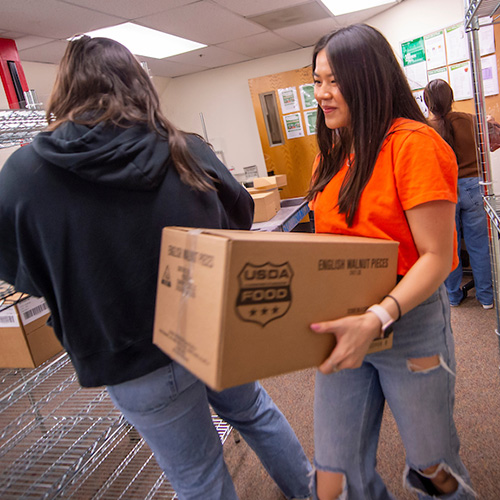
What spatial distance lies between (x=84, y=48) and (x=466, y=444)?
1912mm

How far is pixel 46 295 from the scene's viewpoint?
951 mm

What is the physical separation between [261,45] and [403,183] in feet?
15.4

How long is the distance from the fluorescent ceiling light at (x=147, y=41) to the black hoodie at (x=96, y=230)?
116 inches

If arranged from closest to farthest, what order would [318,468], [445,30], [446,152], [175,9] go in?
1. [446,152]
2. [318,468]
3. [175,9]
4. [445,30]

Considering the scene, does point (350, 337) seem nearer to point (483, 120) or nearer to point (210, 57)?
point (483, 120)

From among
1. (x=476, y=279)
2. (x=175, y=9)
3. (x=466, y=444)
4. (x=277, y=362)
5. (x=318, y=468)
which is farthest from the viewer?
(x=175, y=9)

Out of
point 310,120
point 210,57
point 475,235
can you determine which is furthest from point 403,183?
point 210,57

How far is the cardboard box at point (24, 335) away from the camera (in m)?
1.68

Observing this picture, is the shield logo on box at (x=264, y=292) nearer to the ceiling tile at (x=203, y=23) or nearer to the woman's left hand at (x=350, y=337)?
the woman's left hand at (x=350, y=337)

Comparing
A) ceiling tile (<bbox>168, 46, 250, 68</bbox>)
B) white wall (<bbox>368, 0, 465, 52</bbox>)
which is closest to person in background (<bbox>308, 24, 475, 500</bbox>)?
white wall (<bbox>368, 0, 465, 52</bbox>)

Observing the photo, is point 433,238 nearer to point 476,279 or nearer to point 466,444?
point 466,444

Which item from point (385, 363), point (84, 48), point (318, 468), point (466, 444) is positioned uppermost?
point (84, 48)

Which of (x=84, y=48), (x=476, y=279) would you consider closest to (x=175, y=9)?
(x=84, y=48)

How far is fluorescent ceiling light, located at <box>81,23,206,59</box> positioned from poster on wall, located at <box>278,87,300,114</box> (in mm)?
1165
